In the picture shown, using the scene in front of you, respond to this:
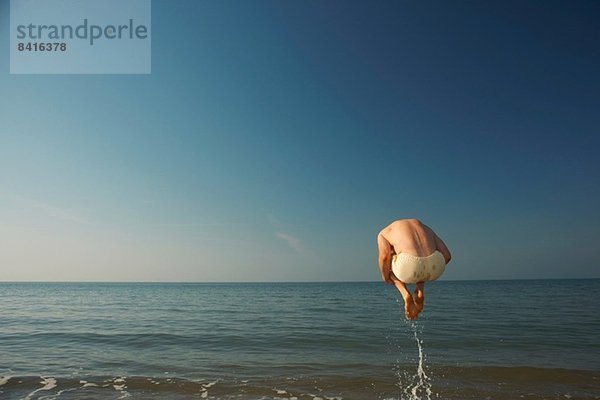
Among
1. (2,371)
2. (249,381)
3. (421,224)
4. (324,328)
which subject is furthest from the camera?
(324,328)

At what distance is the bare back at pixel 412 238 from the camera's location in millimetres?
3815

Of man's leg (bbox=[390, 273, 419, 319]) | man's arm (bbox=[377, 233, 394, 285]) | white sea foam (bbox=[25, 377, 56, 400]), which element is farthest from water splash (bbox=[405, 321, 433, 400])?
white sea foam (bbox=[25, 377, 56, 400])

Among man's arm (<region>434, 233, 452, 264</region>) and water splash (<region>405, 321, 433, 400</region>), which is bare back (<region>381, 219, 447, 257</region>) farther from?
water splash (<region>405, 321, 433, 400</region>)

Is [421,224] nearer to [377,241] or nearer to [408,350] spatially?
[377,241]

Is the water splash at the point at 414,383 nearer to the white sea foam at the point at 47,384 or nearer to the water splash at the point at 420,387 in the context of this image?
the water splash at the point at 420,387

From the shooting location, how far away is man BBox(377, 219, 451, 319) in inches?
149

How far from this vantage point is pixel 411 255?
3.77m

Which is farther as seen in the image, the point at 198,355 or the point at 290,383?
the point at 198,355

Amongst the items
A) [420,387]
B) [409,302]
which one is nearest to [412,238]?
[409,302]

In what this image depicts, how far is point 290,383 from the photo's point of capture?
9695mm

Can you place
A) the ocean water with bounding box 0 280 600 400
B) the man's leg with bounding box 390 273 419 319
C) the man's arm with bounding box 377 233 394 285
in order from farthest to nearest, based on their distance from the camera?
1. the ocean water with bounding box 0 280 600 400
2. the man's leg with bounding box 390 273 419 319
3. the man's arm with bounding box 377 233 394 285

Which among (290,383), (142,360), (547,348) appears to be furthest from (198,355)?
(547,348)

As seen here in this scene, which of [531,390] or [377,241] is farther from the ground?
[377,241]

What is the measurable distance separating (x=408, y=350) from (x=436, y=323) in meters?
7.78
